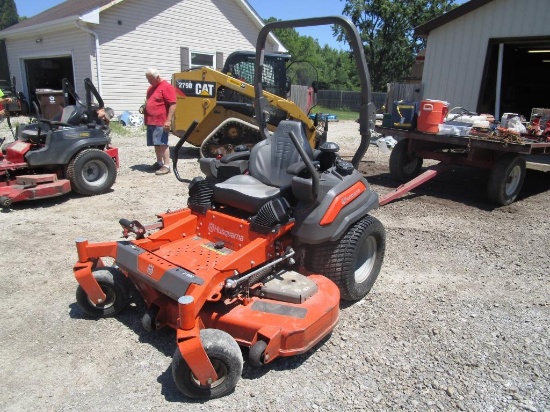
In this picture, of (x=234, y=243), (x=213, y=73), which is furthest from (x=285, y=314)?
(x=213, y=73)

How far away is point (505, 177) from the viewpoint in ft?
20.4

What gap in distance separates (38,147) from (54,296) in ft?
10.9

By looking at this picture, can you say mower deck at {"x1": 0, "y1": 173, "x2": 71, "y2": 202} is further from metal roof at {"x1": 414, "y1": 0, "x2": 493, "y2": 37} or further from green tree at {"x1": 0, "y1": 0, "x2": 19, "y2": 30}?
green tree at {"x1": 0, "y1": 0, "x2": 19, "y2": 30}

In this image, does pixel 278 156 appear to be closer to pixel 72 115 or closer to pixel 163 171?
pixel 72 115

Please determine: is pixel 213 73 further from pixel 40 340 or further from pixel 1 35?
pixel 1 35

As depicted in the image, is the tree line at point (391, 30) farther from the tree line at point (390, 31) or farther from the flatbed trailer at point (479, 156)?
the flatbed trailer at point (479, 156)

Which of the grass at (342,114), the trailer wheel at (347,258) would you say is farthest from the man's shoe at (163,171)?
the grass at (342,114)

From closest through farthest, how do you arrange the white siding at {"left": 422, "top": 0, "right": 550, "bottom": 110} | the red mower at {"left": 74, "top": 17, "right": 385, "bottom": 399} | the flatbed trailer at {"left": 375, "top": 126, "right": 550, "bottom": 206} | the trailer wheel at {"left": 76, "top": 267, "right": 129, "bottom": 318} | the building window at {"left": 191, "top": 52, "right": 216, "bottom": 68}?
the red mower at {"left": 74, "top": 17, "right": 385, "bottom": 399} < the trailer wheel at {"left": 76, "top": 267, "right": 129, "bottom": 318} < the flatbed trailer at {"left": 375, "top": 126, "right": 550, "bottom": 206} < the white siding at {"left": 422, "top": 0, "right": 550, "bottom": 110} < the building window at {"left": 191, "top": 52, "right": 216, "bottom": 68}

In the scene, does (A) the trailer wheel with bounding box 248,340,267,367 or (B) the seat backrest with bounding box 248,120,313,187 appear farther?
(B) the seat backrest with bounding box 248,120,313,187

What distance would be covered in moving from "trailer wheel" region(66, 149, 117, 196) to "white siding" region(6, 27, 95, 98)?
28.9 feet

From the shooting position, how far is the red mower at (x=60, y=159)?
5719 mm

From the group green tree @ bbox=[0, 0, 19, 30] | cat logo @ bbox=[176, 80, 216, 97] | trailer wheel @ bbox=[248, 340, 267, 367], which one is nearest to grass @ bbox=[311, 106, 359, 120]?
cat logo @ bbox=[176, 80, 216, 97]

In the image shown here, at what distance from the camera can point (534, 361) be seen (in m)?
2.91

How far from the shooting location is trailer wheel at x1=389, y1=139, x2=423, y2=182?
7609 millimetres
